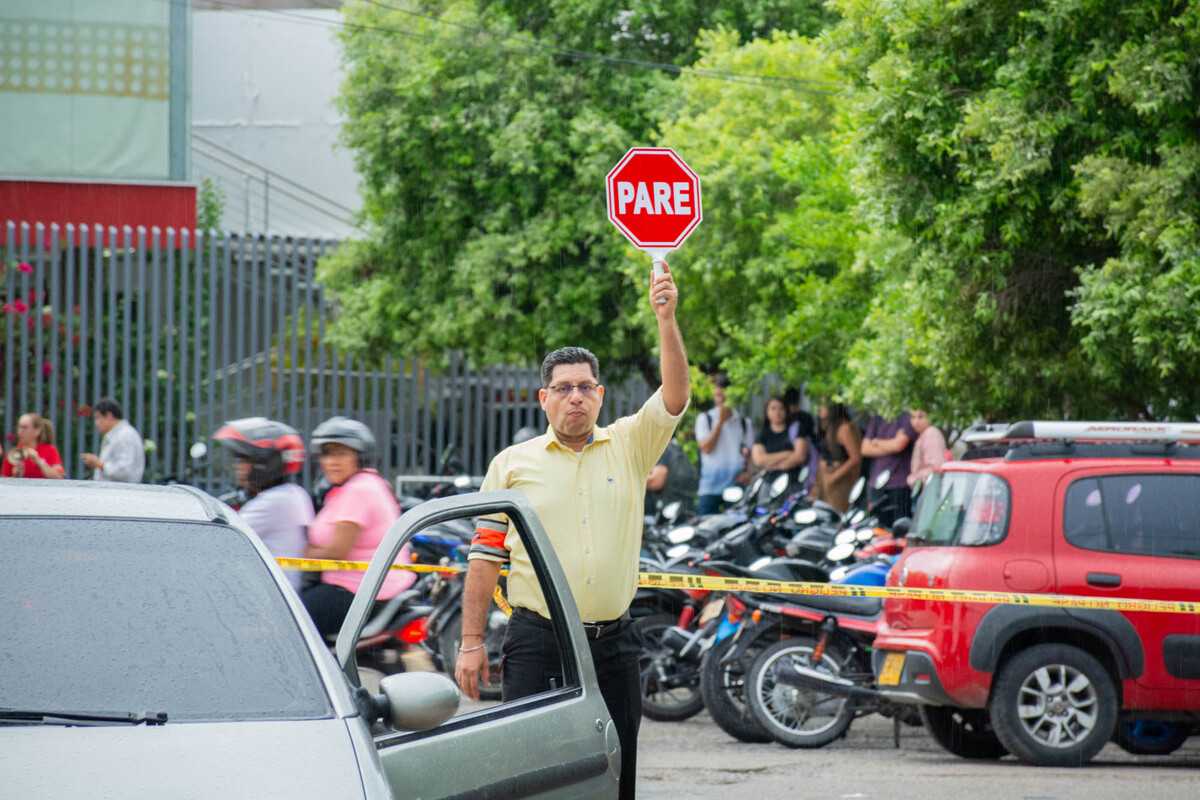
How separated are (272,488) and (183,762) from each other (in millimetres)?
4289

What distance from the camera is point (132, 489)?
515 cm

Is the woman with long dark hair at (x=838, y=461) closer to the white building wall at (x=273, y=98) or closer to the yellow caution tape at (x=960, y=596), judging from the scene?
the yellow caution tape at (x=960, y=596)

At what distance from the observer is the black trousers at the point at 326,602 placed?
7941mm

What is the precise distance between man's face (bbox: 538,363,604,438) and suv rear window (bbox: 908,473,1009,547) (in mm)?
4495

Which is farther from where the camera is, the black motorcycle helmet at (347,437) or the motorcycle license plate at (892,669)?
the motorcycle license plate at (892,669)

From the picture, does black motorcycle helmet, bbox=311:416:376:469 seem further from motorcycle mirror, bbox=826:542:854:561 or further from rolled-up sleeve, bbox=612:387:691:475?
motorcycle mirror, bbox=826:542:854:561

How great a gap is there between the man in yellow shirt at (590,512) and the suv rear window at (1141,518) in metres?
4.63

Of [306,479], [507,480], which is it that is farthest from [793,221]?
[507,480]

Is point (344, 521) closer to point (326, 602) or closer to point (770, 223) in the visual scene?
point (326, 602)

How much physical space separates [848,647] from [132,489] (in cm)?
663

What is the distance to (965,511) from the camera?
10.4m

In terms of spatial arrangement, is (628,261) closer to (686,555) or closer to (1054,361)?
(1054,361)

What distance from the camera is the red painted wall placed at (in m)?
24.9

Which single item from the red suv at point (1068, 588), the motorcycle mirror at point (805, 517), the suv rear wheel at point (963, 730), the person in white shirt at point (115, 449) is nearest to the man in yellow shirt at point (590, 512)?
the red suv at point (1068, 588)
